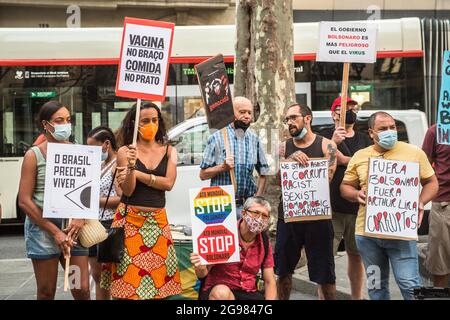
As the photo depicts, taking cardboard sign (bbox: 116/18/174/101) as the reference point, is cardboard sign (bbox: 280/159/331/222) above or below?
below

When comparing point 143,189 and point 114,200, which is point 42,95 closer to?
point 114,200

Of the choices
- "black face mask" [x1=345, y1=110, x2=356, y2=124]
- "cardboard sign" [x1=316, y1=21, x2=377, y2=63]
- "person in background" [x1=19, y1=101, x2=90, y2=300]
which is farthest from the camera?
"black face mask" [x1=345, y1=110, x2=356, y2=124]

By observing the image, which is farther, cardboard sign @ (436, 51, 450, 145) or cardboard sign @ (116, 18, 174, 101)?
cardboard sign @ (436, 51, 450, 145)

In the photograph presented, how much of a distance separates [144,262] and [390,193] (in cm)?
193

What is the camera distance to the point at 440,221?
736cm

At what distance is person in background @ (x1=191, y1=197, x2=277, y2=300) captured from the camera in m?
6.00

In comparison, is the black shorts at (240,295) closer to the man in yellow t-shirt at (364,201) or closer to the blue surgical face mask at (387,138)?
the man in yellow t-shirt at (364,201)

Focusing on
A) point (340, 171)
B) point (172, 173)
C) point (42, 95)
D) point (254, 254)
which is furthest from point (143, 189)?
point (42, 95)

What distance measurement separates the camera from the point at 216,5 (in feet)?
76.7

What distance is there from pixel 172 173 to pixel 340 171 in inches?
75.2

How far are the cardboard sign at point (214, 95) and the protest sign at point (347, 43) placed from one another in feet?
4.14

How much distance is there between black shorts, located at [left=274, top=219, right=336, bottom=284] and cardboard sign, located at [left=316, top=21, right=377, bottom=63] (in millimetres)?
1711

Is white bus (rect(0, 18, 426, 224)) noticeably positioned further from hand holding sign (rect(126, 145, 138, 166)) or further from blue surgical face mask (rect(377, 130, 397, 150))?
hand holding sign (rect(126, 145, 138, 166))

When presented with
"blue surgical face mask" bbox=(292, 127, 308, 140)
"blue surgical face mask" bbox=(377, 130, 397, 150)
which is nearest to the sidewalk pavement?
"blue surgical face mask" bbox=(292, 127, 308, 140)
